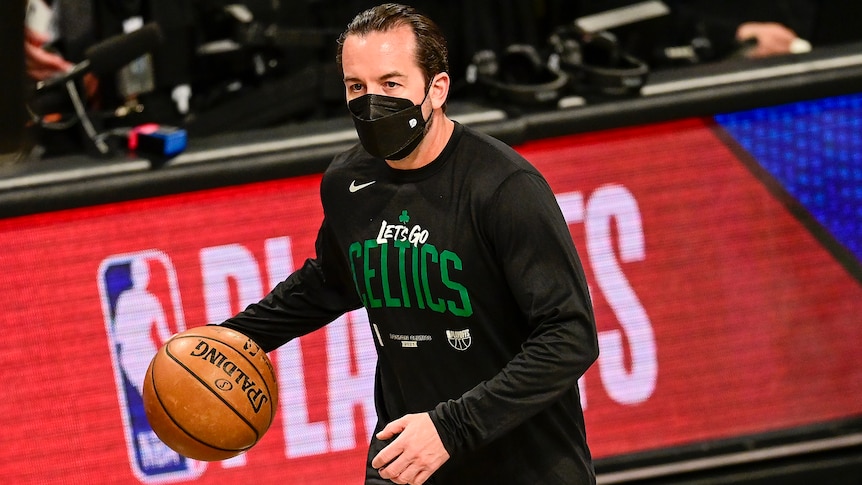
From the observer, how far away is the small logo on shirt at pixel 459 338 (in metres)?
3.06

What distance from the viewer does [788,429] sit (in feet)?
15.3

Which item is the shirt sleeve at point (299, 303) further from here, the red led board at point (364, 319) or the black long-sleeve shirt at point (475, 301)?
the red led board at point (364, 319)

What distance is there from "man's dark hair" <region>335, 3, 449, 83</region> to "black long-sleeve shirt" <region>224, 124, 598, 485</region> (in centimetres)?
19

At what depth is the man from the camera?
Answer: 2844mm

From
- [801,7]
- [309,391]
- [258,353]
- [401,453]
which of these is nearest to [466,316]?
[401,453]

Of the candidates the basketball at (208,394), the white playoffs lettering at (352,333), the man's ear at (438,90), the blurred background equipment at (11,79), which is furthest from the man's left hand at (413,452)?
the blurred background equipment at (11,79)

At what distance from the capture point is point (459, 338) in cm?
307

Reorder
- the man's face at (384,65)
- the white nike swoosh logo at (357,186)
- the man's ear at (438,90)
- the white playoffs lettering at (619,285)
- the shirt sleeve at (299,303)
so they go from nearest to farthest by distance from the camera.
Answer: the man's face at (384,65) → the man's ear at (438,90) → the white nike swoosh logo at (357,186) → the shirt sleeve at (299,303) → the white playoffs lettering at (619,285)

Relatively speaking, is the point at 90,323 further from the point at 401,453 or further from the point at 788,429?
the point at 788,429

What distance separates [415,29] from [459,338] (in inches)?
30.6

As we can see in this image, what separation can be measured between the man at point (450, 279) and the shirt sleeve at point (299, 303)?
216 mm

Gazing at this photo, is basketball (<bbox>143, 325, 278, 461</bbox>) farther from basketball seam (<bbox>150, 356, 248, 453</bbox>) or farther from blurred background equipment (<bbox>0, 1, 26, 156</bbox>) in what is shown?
blurred background equipment (<bbox>0, 1, 26, 156</bbox>)

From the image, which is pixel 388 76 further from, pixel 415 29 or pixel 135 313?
pixel 135 313

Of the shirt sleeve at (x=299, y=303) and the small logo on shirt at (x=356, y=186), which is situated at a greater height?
the small logo on shirt at (x=356, y=186)
